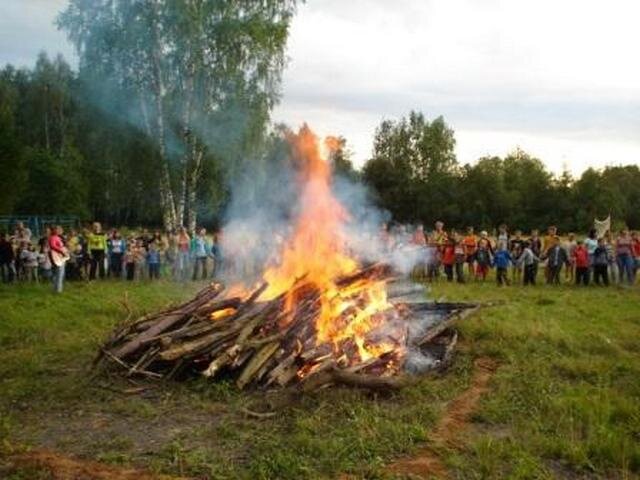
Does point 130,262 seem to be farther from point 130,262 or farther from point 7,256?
point 7,256

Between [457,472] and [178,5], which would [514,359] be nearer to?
[457,472]

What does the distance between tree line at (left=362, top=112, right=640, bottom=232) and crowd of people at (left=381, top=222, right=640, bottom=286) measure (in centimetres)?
2297

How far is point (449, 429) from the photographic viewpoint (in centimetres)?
684

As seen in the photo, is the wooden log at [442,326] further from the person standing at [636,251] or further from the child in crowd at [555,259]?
the person standing at [636,251]

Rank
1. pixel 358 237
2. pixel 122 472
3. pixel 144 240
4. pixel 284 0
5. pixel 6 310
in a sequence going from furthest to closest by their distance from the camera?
pixel 284 0 → pixel 144 240 → pixel 6 310 → pixel 358 237 → pixel 122 472

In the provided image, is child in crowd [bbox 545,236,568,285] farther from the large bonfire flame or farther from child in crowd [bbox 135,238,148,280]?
child in crowd [bbox 135,238,148,280]

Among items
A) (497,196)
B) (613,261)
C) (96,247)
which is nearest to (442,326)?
(613,261)

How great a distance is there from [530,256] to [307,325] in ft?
41.7

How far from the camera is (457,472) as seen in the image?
5719mm

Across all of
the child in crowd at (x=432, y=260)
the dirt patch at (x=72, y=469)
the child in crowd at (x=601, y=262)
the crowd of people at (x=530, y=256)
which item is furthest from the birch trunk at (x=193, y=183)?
the dirt patch at (x=72, y=469)

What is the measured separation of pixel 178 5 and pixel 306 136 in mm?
14985

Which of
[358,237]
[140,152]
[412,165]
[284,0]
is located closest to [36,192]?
[140,152]

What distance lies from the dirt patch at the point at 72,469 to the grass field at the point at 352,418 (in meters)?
0.10

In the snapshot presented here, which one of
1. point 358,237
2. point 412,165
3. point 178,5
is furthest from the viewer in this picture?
point 412,165
